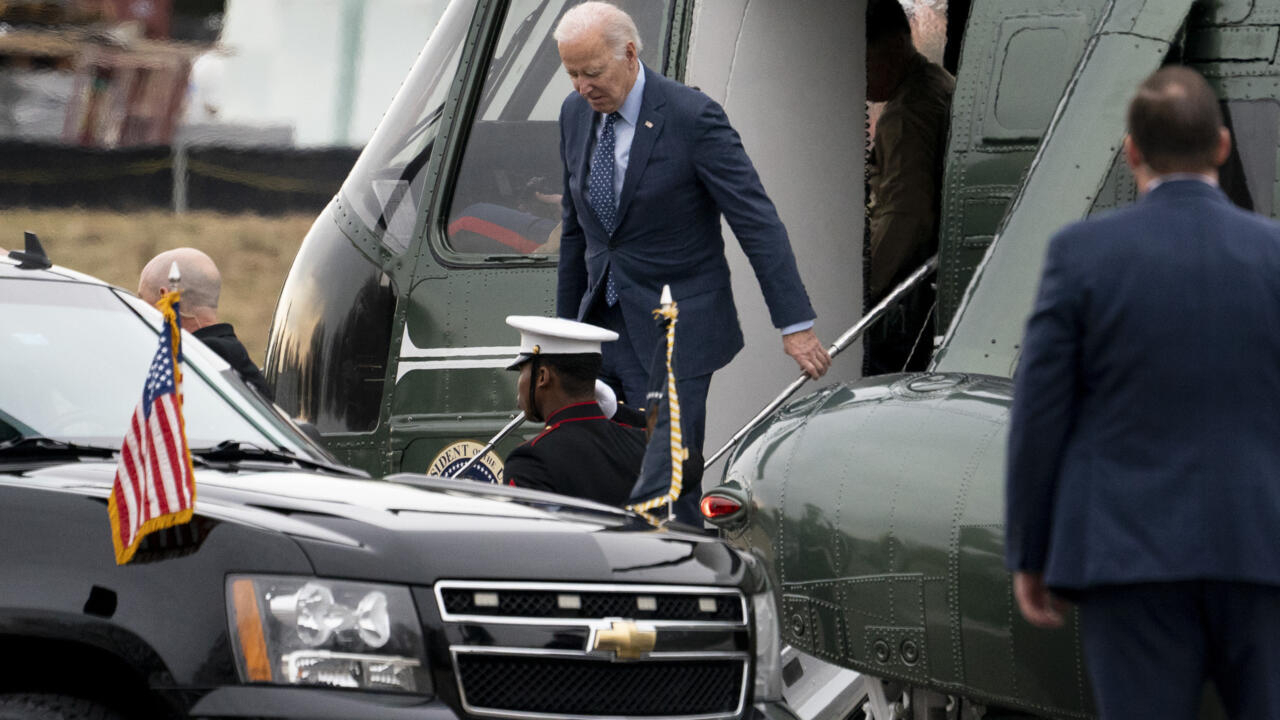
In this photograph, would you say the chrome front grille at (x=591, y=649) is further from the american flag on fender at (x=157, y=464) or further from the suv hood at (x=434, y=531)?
the american flag on fender at (x=157, y=464)

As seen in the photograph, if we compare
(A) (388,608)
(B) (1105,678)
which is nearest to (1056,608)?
(B) (1105,678)

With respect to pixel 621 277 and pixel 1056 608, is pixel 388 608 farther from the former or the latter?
pixel 621 277

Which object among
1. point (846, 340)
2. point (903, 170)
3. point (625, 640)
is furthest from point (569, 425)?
point (903, 170)

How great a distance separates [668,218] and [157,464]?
3031 millimetres

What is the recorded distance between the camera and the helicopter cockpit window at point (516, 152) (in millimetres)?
8617

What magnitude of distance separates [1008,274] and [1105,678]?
2.30 meters

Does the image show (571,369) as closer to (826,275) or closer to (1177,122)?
(826,275)

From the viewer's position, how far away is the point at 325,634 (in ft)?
13.4

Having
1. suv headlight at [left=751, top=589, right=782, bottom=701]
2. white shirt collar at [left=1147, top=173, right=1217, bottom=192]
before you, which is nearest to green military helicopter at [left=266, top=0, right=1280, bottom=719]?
suv headlight at [left=751, top=589, right=782, bottom=701]

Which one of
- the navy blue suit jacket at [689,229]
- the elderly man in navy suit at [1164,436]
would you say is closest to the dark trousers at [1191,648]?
the elderly man in navy suit at [1164,436]

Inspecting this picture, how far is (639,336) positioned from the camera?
7.08m

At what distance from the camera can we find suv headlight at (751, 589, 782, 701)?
4758mm

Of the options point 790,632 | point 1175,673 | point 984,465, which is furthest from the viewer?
point 790,632

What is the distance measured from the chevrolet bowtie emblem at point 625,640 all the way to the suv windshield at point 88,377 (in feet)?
3.69
